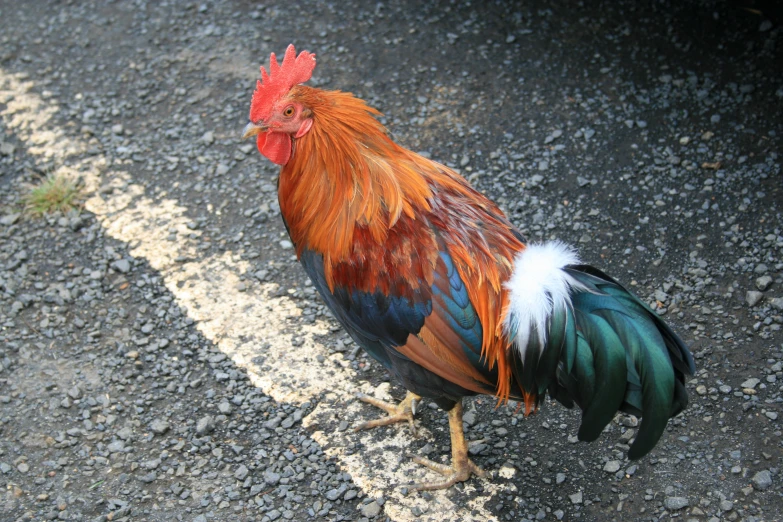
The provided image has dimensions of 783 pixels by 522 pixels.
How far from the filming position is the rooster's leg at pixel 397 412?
4.20m

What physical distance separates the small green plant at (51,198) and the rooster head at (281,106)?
8.81 ft

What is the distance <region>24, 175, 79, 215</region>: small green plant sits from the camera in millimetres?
5535

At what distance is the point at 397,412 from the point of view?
422 centimetres

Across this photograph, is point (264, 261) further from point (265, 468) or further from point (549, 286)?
point (549, 286)

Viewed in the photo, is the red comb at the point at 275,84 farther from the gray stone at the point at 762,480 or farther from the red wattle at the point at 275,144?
the gray stone at the point at 762,480

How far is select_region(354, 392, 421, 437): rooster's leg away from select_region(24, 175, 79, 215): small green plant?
2899 mm

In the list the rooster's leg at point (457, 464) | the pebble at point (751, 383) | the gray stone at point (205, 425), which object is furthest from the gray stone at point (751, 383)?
the gray stone at point (205, 425)

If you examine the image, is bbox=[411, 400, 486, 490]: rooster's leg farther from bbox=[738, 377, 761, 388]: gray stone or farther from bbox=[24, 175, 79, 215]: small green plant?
bbox=[24, 175, 79, 215]: small green plant

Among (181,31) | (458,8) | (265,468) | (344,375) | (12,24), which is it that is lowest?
(265,468)

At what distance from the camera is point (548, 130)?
566cm

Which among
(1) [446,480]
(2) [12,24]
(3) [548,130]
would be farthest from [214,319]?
(2) [12,24]

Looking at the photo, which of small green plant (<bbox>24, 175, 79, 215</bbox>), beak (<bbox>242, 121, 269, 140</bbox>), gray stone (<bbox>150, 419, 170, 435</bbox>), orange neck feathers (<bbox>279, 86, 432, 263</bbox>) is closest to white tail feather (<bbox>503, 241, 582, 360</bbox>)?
orange neck feathers (<bbox>279, 86, 432, 263</bbox>)

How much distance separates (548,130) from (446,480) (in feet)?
9.53

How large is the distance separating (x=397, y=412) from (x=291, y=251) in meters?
1.51
